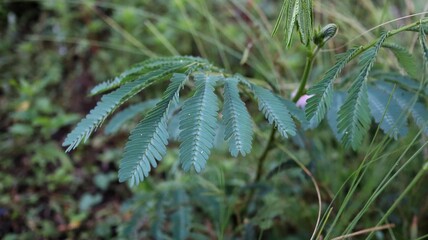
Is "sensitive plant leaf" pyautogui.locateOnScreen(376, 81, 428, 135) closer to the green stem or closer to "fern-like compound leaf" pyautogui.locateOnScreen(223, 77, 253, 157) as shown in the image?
the green stem

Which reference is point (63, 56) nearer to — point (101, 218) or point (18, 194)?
point (18, 194)

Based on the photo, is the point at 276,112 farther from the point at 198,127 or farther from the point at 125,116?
the point at 125,116

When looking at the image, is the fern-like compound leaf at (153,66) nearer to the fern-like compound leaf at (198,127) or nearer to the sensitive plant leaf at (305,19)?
the fern-like compound leaf at (198,127)

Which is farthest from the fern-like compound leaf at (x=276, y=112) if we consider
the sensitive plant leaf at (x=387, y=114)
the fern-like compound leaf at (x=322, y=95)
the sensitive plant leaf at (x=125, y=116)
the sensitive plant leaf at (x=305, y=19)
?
the sensitive plant leaf at (x=125, y=116)

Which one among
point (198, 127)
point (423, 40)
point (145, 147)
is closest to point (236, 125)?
point (198, 127)

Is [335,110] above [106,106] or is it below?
below
